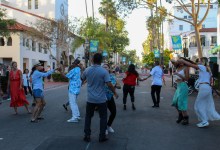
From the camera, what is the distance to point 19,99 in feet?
36.2

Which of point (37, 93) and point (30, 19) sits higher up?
point (30, 19)

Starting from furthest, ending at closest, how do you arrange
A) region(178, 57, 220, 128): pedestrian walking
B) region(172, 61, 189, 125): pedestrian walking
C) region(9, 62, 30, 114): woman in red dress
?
region(9, 62, 30, 114): woman in red dress
region(172, 61, 189, 125): pedestrian walking
region(178, 57, 220, 128): pedestrian walking

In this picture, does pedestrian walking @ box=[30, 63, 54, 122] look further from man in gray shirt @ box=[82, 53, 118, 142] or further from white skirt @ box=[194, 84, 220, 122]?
white skirt @ box=[194, 84, 220, 122]

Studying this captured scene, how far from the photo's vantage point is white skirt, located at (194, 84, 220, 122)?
8.51 metres

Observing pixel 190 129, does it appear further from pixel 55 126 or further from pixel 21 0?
pixel 21 0

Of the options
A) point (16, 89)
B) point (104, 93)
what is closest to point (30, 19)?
point (16, 89)

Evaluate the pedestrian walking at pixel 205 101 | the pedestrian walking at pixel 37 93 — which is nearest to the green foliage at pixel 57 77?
the pedestrian walking at pixel 37 93

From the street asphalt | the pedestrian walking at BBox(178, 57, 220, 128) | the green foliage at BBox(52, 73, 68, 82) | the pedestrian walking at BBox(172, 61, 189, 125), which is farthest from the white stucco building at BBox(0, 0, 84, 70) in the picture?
the pedestrian walking at BBox(178, 57, 220, 128)

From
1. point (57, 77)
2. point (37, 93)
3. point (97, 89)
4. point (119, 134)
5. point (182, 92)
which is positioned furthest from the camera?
point (57, 77)

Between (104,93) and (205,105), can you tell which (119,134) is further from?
(205,105)

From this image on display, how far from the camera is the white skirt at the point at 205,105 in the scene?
335 inches

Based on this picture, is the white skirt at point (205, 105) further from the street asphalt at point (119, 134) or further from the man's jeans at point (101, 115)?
the man's jeans at point (101, 115)

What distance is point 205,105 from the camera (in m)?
8.59

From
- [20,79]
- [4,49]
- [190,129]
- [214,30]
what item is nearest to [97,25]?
[4,49]
